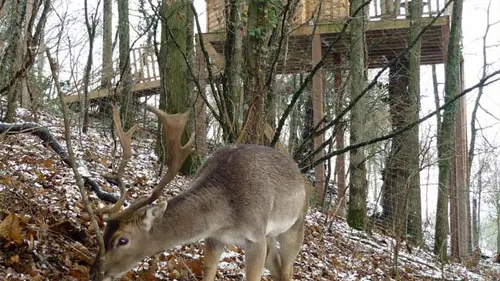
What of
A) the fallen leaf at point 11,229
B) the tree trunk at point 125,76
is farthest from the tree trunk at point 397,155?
the fallen leaf at point 11,229

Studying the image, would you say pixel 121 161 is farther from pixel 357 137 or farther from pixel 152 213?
pixel 357 137

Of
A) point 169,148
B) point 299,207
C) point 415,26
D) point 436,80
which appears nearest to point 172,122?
point 169,148

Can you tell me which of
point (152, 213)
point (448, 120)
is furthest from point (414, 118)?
point (152, 213)

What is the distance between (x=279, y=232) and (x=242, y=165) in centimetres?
99

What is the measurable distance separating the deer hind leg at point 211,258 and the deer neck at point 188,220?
0.38 metres

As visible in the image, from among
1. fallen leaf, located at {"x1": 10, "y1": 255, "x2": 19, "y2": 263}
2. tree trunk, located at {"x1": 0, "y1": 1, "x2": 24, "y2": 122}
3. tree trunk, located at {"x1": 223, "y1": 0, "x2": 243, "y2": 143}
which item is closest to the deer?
fallen leaf, located at {"x1": 10, "y1": 255, "x2": 19, "y2": 263}

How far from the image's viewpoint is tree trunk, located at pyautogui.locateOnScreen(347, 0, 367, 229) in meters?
15.1

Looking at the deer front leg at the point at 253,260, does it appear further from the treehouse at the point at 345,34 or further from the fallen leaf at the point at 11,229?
the treehouse at the point at 345,34

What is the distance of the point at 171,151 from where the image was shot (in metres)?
5.23

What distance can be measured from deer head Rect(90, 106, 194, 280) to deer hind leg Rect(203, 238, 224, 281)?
806mm

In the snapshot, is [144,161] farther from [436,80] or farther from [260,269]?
[436,80]

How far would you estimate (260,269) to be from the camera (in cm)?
572

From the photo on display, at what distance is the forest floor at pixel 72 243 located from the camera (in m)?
5.20

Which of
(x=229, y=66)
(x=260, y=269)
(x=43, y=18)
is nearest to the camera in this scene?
(x=260, y=269)
